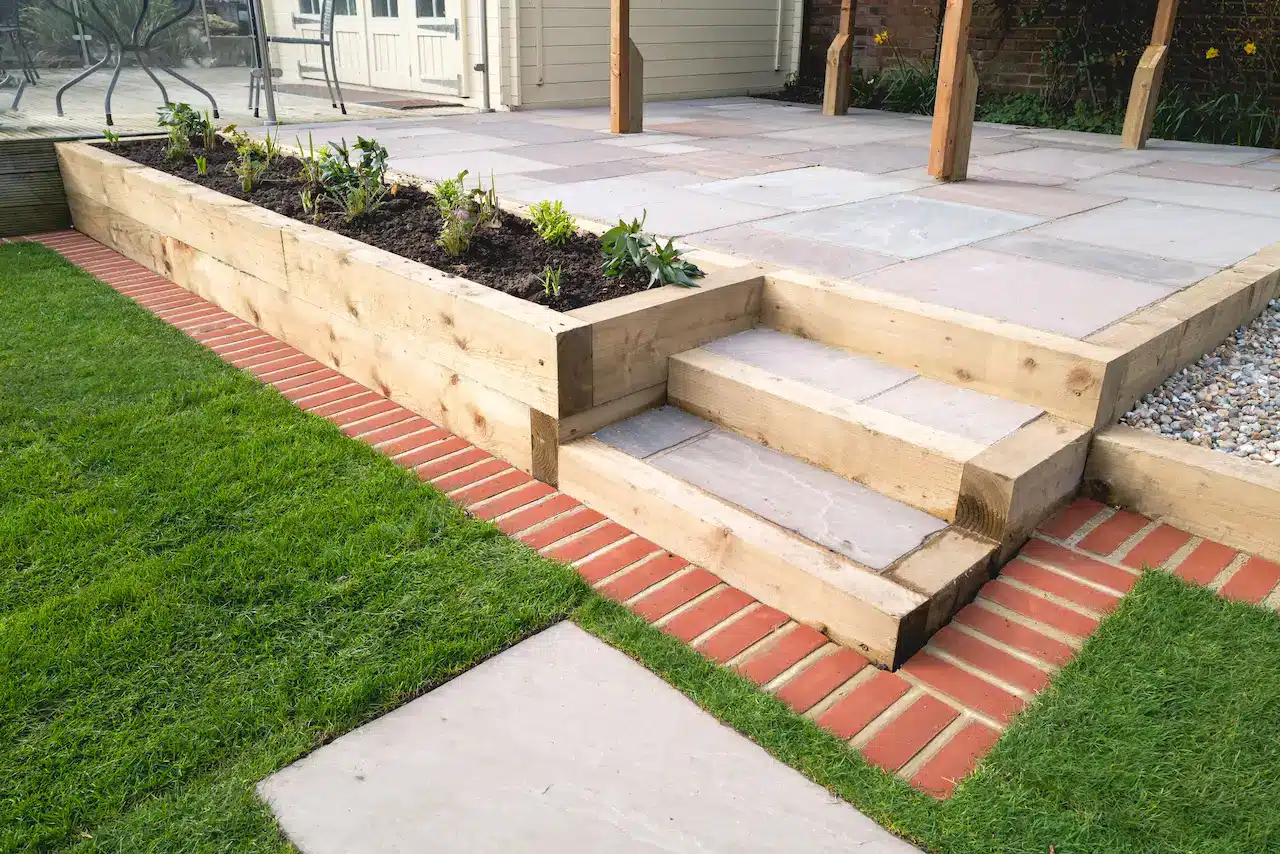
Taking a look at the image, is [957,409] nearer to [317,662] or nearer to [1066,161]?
[317,662]

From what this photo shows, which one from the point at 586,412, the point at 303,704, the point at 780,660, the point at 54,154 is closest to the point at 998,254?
the point at 586,412

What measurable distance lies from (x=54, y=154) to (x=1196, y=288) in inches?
232

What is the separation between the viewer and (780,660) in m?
2.09

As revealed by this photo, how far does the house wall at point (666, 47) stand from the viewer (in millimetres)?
7895

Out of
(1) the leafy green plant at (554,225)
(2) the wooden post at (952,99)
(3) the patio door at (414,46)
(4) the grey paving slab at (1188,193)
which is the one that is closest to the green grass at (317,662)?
(1) the leafy green plant at (554,225)

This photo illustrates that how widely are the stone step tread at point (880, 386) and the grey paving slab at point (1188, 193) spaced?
265cm

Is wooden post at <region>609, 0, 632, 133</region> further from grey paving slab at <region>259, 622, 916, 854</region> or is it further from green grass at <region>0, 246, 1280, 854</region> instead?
grey paving slab at <region>259, 622, 916, 854</region>

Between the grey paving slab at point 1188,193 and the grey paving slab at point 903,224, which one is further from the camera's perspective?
the grey paving slab at point 1188,193

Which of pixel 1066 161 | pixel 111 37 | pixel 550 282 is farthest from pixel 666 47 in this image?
pixel 550 282

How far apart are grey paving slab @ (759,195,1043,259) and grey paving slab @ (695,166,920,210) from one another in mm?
160

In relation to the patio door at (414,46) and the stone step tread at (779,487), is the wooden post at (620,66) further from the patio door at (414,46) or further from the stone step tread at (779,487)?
the stone step tread at (779,487)

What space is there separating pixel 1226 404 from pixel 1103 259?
1.07 m

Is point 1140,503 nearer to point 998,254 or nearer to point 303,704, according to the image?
point 998,254

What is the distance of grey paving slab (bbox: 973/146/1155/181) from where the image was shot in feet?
18.4
